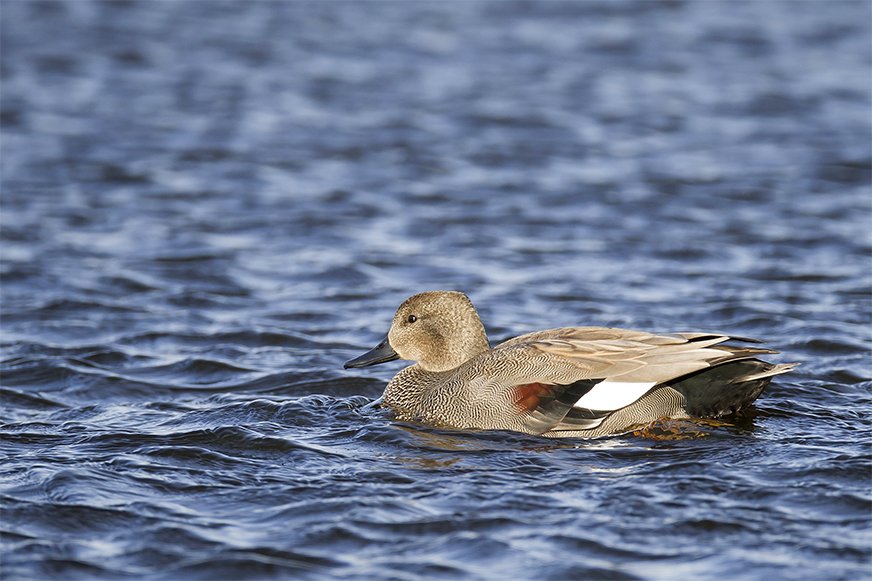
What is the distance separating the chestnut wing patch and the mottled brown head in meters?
0.74

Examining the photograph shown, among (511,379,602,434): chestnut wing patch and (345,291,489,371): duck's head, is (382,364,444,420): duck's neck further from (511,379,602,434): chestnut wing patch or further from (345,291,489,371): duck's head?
(511,379,602,434): chestnut wing patch

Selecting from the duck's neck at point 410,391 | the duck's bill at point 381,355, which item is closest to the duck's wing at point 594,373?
the duck's neck at point 410,391

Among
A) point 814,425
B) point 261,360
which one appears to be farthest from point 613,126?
point 814,425

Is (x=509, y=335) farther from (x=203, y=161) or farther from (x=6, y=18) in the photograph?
(x=6, y=18)

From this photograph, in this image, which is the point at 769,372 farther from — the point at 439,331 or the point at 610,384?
the point at 439,331

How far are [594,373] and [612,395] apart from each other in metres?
0.14

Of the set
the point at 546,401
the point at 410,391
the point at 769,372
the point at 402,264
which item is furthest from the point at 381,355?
the point at 402,264

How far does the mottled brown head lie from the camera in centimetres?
766

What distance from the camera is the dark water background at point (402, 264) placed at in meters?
5.79

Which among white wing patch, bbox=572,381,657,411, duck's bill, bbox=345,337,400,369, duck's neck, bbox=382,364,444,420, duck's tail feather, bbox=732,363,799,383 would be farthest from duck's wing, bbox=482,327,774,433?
duck's bill, bbox=345,337,400,369

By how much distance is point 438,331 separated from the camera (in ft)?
25.2

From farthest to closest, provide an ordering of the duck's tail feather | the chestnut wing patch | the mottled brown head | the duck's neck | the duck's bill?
the duck's bill, the mottled brown head, the duck's neck, the chestnut wing patch, the duck's tail feather

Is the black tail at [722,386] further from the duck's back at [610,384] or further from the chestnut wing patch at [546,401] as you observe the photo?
the chestnut wing patch at [546,401]

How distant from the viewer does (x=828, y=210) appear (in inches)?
484
